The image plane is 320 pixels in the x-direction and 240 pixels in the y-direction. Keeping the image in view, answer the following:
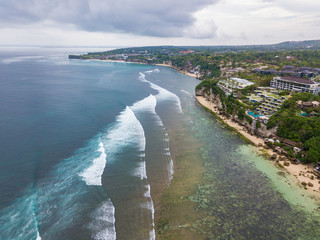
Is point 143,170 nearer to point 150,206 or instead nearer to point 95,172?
point 95,172

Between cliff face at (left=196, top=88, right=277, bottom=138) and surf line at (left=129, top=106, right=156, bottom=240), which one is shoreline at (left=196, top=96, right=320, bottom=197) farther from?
surf line at (left=129, top=106, right=156, bottom=240)

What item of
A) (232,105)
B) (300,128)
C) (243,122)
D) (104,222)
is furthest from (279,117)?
(104,222)

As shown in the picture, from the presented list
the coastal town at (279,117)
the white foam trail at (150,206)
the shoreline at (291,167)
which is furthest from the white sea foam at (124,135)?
the coastal town at (279,117)

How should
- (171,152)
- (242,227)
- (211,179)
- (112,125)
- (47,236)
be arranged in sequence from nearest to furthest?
(47,236)
(242,227)
(211,179)
(171,152)
(112,125)

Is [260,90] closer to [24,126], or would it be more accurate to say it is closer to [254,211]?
[254,211]

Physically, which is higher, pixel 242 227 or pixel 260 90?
pixel 260 90

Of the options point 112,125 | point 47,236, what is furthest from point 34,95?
point 47,236

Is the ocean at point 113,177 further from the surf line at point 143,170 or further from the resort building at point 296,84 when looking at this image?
the resort building at point 296,84
